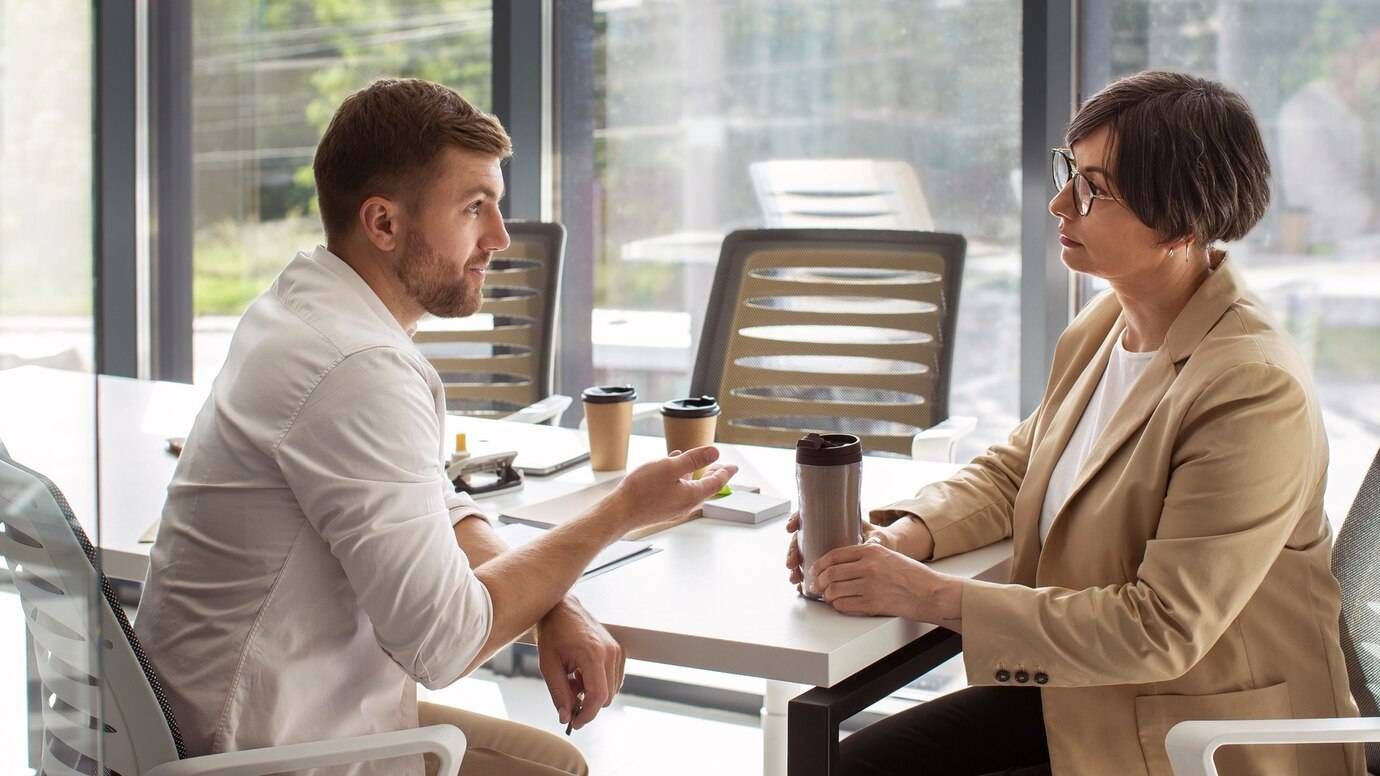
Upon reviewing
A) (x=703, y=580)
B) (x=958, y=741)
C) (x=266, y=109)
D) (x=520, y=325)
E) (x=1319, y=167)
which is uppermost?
(x=266, y=109)

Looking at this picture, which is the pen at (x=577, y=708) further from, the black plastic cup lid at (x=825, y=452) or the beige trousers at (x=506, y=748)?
the black plastic cup lid at (x=825, y=452)

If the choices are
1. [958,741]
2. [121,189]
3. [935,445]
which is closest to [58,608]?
[958,741]

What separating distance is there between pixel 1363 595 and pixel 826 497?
620 millimetres

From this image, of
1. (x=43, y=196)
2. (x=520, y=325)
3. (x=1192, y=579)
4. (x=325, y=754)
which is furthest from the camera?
(x=520, y=325)

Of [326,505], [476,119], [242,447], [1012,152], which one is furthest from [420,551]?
[1012,152]

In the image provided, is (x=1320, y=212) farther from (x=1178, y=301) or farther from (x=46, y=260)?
(x=46, y=260)

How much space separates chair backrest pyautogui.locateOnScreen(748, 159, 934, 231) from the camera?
3391mm

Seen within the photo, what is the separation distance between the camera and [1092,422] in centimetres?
181

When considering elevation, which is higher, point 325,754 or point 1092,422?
point 1092,422

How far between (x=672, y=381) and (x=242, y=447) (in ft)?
7.83

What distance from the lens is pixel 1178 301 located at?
5.63 ft

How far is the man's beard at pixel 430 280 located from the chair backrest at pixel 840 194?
1.82 meters

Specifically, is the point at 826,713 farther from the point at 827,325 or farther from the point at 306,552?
the point at 827,325

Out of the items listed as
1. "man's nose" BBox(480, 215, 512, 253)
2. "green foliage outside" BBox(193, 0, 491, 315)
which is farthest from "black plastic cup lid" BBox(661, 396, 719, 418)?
"green foliage outside" BBox(193, 0, 491, 315)
